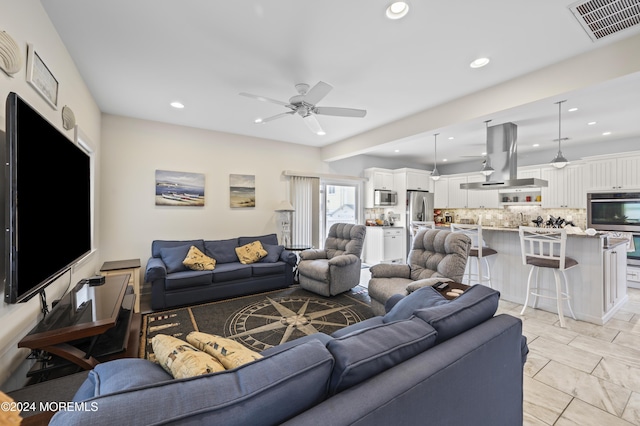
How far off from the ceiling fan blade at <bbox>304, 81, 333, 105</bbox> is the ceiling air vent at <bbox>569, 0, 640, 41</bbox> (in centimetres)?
179

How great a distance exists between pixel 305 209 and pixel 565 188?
5219mm

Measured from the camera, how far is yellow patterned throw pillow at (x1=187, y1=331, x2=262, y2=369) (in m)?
0.90

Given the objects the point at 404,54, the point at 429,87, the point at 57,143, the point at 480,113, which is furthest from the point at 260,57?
the point at 480,113

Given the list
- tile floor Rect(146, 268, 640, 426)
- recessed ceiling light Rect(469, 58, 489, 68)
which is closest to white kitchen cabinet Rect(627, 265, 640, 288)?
tile floor Rect(146, 268, 640, 426)

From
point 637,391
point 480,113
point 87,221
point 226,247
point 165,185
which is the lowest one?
point 637,391

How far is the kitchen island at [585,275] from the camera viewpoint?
10.1ft

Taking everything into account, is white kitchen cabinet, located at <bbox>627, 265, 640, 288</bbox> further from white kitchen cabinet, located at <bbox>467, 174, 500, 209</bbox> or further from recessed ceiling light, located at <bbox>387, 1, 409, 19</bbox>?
recessed ceiling light, located at <bbox>387, 1, 409, 19</bbox>

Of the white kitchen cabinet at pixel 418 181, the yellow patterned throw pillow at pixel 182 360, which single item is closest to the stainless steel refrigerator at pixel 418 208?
the white kitchen cabinet at pixel 418 181

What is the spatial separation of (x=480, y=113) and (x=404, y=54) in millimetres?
1305

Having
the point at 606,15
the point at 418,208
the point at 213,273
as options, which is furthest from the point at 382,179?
the point at 606,15

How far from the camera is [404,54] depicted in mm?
2391

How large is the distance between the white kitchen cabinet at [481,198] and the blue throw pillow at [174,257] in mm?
6584

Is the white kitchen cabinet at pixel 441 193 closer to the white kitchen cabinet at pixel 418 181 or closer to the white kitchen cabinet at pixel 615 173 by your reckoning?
the white kitchen cabinet at pixel 418 181

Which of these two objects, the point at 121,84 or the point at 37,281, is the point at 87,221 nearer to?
the point at 37,281
